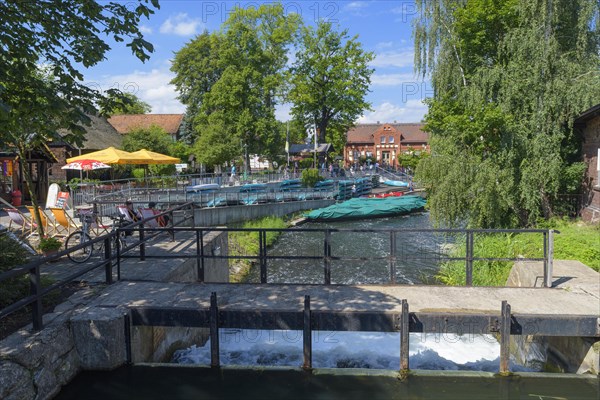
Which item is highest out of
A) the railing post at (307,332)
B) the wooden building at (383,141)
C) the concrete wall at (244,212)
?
the wooden building at (383,141)

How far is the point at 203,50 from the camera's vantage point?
170ft

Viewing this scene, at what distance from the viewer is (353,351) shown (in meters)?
8.49

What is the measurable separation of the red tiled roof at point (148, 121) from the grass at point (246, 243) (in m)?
32.3

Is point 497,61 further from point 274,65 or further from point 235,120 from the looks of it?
point 274,65

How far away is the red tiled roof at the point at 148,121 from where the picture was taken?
55.6 m

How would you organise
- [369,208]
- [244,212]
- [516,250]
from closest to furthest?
1. [516,250]
2. [244,212]
3. [369,208]

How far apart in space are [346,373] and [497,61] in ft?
52.3

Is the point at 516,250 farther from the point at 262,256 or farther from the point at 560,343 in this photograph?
the point at 262,256

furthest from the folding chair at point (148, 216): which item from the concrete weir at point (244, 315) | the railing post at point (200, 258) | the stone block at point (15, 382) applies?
the stone block at point (15, 382)

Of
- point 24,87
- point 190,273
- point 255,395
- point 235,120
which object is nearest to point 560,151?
point 190,273

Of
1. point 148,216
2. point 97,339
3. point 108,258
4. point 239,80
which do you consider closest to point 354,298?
point 97,339

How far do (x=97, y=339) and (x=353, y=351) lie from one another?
424 centimetres

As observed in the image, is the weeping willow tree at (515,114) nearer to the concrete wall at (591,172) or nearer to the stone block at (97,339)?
the concrete wall at (591,172)

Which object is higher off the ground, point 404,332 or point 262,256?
point 262,256
